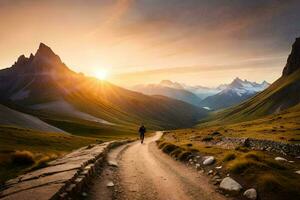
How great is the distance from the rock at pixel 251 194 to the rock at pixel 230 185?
65 centimetres

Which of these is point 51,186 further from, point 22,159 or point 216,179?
point 22,159

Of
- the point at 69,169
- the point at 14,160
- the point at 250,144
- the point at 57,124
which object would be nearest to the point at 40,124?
the point at 57,124

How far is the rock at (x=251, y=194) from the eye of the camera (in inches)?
537

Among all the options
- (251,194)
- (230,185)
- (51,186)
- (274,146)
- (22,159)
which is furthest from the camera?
(274,146)

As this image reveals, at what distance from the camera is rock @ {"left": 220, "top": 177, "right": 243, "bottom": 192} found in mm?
14901

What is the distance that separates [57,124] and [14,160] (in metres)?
126

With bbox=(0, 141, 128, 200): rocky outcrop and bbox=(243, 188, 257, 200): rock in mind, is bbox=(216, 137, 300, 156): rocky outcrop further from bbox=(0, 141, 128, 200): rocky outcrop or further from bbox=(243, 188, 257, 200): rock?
bbox=(0, 141, 128, 200): rocky outcrop

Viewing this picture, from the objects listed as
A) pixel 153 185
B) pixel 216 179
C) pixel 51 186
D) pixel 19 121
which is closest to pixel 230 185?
pixel 216 179

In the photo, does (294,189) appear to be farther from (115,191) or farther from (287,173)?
(115,191)

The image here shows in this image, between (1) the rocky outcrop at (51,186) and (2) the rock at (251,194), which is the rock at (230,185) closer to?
(2) the rock at (251,194)

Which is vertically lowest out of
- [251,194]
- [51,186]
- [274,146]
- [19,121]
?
[51,186]

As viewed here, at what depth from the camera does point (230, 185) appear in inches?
607

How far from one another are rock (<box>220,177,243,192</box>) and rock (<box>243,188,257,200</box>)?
651mm

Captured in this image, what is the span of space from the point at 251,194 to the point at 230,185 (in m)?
1.71
